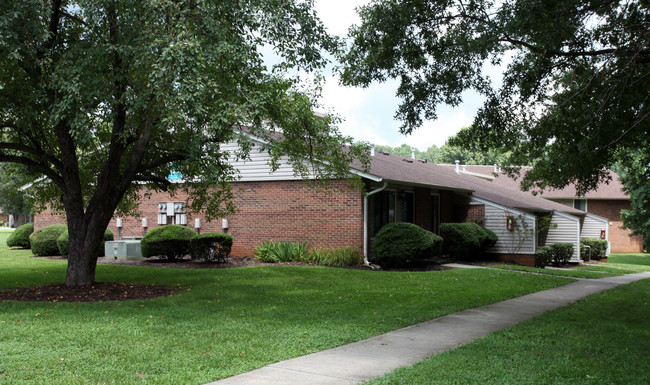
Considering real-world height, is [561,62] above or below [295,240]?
above

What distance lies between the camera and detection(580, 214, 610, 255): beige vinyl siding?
32.9 metres

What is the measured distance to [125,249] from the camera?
21.1 m

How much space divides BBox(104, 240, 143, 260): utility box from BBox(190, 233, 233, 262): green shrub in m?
2.79

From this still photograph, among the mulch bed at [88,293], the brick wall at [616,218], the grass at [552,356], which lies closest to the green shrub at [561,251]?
the grass at [552,356]

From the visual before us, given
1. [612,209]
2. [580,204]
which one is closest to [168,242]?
[580,204]

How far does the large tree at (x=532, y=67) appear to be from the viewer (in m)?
10.4

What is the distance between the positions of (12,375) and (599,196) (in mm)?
40779

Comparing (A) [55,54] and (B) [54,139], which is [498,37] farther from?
(B) [54,139]

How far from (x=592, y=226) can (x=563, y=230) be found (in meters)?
7.03

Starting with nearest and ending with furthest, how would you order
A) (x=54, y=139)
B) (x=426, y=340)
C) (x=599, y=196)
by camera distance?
(x=426, y=340) < (x=54, y=139) < (x=599, y=196)

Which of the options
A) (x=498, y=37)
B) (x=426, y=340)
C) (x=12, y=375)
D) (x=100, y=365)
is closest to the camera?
(x=12, y=375)

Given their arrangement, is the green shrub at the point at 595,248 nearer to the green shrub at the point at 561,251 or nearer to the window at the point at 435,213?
the green shrub at the point at 561,251

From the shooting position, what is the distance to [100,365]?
632 cm

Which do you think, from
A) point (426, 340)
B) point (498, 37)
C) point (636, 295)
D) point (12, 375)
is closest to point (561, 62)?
point (498, 37)
